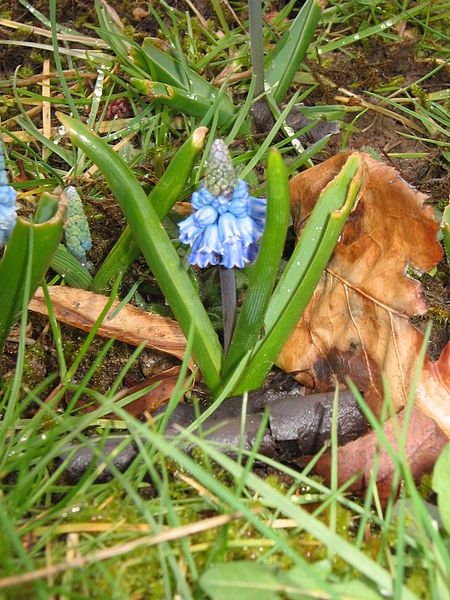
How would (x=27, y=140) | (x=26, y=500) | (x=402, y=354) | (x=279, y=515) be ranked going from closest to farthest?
(x=26, y=500) → (x=279, y=515) → (x=402, y=354) → (x=27, y=140)

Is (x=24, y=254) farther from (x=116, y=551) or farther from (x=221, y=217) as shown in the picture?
(x=116, y=551)

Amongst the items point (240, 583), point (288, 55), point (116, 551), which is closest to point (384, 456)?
point (240, 583)

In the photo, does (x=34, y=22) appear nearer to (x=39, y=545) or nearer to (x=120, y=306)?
(x=120, y=306)

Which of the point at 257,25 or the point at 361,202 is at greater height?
the point at 257,25

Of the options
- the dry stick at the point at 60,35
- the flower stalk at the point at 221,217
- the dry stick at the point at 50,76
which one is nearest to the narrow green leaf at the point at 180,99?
the dry stick at the point at 50,76

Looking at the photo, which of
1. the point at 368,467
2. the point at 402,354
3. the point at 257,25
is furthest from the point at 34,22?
the point at 368,467

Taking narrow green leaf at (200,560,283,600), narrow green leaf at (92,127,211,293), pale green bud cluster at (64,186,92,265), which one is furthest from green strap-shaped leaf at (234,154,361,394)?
narrow green leaf at (200,560,283,600)

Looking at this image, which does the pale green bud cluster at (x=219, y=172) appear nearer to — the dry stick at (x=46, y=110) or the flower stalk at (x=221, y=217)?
the flower stalk at (x=221, y=217)
